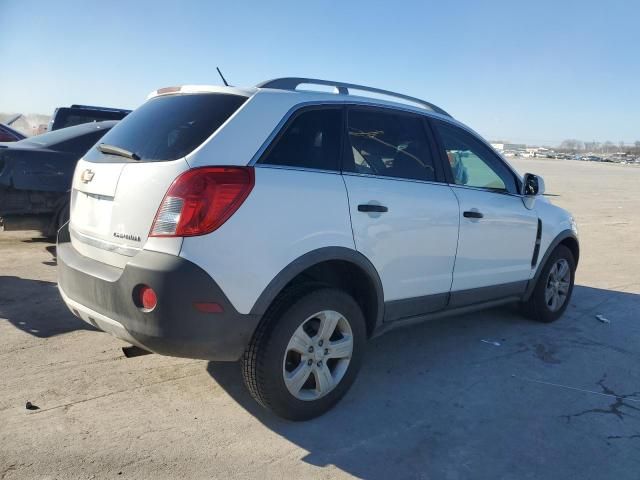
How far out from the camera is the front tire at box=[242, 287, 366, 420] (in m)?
2.91

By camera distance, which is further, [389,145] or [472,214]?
[472,214]

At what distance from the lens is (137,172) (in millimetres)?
2869

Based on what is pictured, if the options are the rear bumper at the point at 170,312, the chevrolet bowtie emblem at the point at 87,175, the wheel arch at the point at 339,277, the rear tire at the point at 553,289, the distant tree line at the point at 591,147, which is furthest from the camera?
the distant tree line at the point at 591,147

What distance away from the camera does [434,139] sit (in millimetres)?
4004

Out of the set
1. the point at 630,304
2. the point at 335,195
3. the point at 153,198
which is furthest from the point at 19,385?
the point at 630,304

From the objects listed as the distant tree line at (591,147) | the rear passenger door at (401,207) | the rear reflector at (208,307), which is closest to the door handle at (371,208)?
the rear passenger door at (401,207)

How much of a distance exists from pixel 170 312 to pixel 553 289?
13.0ft

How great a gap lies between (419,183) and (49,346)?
2.97 metres

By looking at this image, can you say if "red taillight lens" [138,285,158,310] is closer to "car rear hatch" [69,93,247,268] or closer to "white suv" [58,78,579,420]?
"white suv" [58,78,579,420]

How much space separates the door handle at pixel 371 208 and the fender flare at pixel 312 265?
0.27m

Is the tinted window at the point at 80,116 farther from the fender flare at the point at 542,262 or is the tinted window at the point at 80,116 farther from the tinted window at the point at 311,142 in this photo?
the fender flare at the point at 542,262

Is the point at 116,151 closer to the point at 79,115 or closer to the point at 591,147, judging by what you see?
the point at 79,115

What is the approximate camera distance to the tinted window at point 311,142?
3004 mm

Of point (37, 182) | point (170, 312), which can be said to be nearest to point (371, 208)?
point (170, 312)
